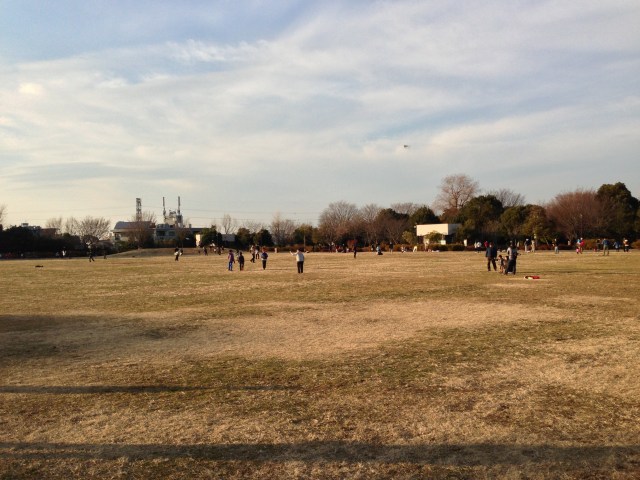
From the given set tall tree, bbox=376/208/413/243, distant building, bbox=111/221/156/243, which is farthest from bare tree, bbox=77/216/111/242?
tall tree, bbox=376/208/413/243

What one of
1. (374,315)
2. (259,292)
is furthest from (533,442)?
(259,292)

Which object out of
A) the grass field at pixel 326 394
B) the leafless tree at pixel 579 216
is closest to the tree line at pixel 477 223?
the leafless tree at pixel 579 216

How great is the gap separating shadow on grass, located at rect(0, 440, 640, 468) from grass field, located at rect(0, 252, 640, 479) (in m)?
0.02

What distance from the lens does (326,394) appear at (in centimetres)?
669

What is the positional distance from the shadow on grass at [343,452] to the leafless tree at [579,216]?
72.6 m

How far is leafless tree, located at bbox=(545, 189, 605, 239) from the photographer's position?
6999 centimetres

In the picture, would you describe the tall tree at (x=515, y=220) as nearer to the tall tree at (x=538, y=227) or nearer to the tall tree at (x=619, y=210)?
the tall tree at (x=538, y=227)

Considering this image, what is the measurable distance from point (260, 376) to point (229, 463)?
2.98m

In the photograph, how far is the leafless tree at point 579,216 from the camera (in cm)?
6999

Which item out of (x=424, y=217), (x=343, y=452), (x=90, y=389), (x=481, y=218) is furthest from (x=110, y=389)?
(x=424, y=217)

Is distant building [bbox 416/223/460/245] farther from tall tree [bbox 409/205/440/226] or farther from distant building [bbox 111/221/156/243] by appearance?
distant building [bbox 111/221/156/243]

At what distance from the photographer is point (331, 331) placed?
11.4 meters

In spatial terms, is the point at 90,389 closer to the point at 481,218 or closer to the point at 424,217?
the point at 481,218

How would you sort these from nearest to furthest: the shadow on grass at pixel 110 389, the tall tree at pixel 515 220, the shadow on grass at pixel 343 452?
the shadow on grass at pixel 343 452 → the shadow on grass at pixel 110 389 → the tall tree at pixel 515 220
